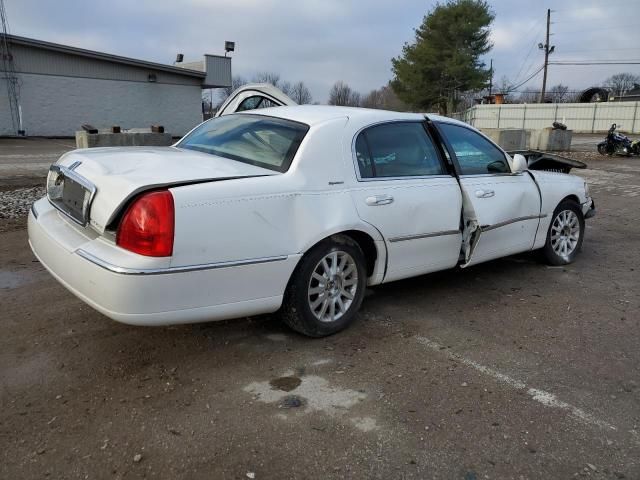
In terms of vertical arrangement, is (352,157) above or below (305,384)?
above

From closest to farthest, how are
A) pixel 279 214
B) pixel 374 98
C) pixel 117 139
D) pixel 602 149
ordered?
pixel 279 214 < pixel 117 139 < pixel 602 149 < pixel 374 98

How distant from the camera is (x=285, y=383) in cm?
319

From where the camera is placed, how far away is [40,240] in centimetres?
365

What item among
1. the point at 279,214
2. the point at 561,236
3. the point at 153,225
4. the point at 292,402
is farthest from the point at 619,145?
the point at 153,225

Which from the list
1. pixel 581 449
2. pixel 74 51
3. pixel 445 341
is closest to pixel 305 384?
pixel 445 341

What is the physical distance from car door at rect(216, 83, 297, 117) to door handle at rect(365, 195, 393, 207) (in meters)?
3.17

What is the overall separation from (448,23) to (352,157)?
44798 mm

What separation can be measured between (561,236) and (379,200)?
286 cm

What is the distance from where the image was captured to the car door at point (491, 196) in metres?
4.57

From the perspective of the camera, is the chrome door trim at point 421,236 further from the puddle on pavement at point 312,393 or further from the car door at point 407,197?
the puddle on pavement at point 312,393

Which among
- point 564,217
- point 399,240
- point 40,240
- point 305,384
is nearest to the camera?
point 305,384

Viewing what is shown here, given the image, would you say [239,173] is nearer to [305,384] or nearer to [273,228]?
[273,228]

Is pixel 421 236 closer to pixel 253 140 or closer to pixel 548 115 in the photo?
pixel 253 140

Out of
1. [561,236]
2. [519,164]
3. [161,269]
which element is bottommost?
[561,236]
